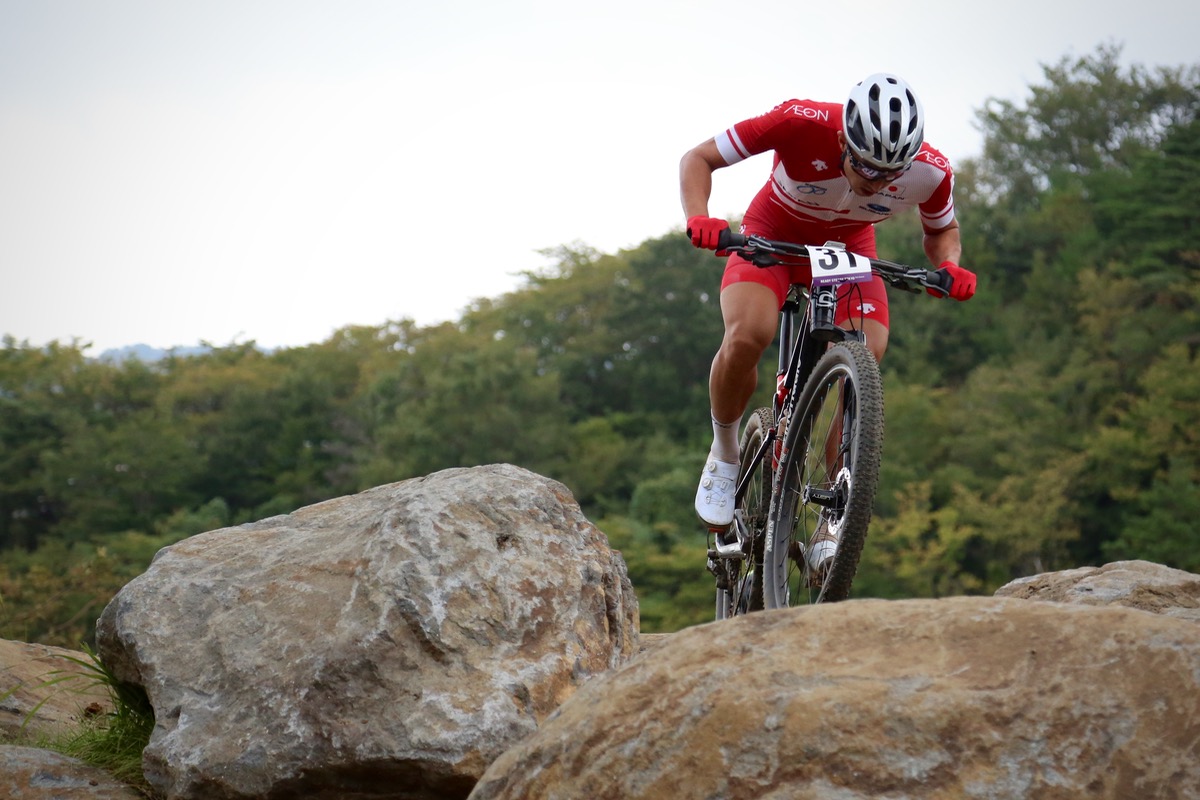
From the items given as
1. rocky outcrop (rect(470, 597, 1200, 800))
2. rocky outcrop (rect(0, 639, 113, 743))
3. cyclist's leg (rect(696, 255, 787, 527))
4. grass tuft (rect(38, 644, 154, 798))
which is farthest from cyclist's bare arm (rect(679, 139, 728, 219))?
rocky outcrop (rect(0, 639, 113, 743))

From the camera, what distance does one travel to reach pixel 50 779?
3.79 metres

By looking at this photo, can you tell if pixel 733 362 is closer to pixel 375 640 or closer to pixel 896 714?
pixel 375 640

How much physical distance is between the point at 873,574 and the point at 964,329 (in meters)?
20.8

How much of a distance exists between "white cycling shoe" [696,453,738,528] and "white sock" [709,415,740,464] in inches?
1.1

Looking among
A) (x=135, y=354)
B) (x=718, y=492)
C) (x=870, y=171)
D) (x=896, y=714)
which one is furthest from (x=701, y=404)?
(x=896, y=714)

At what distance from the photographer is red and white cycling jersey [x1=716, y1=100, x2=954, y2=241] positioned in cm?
490

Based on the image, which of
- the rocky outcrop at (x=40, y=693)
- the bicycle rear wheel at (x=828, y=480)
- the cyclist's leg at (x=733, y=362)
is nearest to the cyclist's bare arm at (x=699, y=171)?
the cyclist's leg at (x=733, y=362)

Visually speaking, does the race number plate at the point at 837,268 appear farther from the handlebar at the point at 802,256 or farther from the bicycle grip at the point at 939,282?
the bicycle grip at the point at 939,282

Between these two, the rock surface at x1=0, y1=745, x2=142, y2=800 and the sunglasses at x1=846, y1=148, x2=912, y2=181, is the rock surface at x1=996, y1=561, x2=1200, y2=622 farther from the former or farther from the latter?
the rock surface at x1=0, y1=745, x2=142, y2=800

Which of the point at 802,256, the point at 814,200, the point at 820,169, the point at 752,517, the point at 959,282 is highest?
Answer: the point at 820,169

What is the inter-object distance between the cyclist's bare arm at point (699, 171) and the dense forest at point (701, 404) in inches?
1193

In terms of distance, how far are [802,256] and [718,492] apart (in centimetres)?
143

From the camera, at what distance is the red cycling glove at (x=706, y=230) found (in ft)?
14.6

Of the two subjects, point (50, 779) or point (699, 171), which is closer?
point (50, 779)
